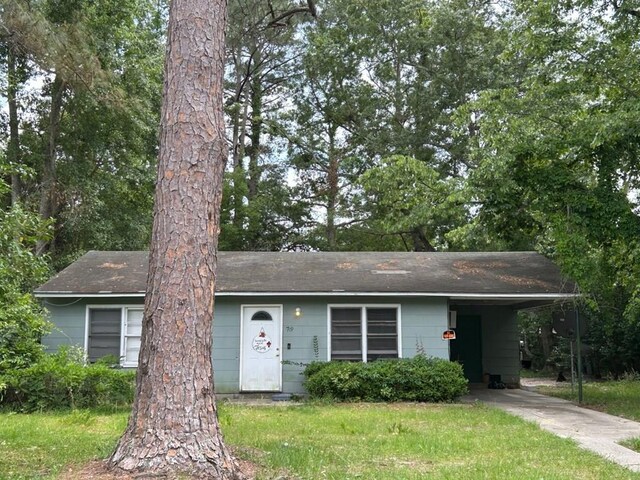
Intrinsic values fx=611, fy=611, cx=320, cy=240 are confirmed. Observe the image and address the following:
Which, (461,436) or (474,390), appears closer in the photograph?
(461,436)

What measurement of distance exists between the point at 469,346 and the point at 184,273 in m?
13.4

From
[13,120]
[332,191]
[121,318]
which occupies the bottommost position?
[121,318]

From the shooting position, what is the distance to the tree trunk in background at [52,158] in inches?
802

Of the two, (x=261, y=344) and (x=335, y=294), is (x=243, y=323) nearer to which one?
(x=261, y=344)

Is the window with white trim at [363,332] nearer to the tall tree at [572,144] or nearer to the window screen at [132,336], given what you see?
the tall tree at [572,144]

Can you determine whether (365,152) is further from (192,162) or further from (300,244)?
(192,162)

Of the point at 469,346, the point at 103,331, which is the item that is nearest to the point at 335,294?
the point at 103,331

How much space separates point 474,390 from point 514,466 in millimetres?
9913

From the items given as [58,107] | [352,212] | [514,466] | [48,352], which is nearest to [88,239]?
[58,107]

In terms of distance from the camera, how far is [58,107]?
2108 centimetres

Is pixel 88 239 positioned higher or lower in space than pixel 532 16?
lower

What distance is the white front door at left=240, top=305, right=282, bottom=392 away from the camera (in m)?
13.6

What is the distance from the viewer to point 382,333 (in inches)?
541

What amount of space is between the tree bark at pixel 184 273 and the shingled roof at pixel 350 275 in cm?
772
